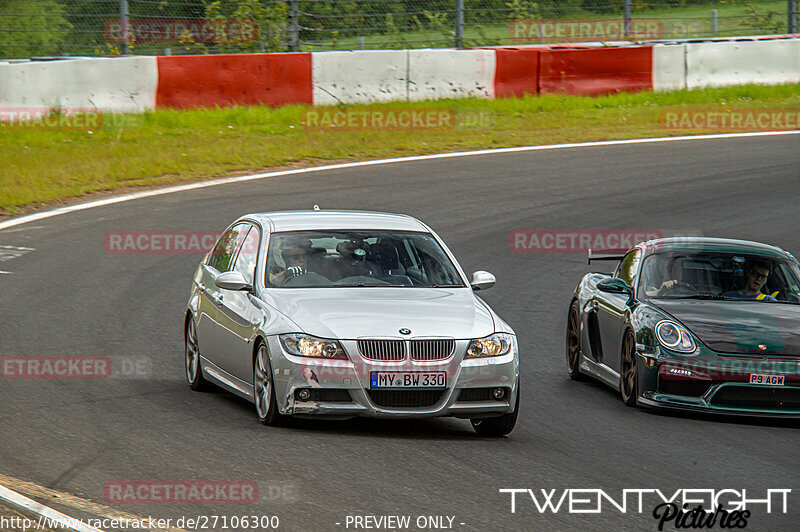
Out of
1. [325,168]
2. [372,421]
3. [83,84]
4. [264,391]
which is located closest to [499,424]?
[372,421]

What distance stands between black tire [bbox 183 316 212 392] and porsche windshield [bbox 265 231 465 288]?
1.17 m

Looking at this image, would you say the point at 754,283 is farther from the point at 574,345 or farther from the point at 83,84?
the point at 83,84

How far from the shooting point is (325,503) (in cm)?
642

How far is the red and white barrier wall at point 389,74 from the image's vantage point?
2188cm

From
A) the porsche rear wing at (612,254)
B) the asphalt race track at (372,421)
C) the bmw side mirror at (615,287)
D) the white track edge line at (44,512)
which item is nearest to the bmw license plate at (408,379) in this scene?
the asphalt race track at (372,421)

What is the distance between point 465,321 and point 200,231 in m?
8.03

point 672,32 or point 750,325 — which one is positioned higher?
point 672,32

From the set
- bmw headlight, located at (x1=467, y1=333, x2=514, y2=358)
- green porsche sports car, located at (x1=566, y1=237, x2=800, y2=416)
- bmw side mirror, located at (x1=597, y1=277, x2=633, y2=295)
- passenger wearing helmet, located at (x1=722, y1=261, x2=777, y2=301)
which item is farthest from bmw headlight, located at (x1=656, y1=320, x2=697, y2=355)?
bmw headlight, located at (x1=467, y1=333, x2=514, y2=358)

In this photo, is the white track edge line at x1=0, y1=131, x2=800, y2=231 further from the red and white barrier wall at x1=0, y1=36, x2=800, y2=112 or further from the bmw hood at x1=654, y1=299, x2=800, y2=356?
the bmw hood at x1=654, y1=299, x2=800, y2=356

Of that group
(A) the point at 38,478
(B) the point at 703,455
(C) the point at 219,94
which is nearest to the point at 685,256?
(B) the point at 703,455

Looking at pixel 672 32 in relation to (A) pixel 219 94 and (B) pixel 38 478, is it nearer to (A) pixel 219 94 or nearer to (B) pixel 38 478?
(A) pixel 219 94

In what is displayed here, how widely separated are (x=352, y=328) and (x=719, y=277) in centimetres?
373

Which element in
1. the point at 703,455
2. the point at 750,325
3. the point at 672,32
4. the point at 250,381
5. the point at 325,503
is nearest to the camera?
the point at 325,503

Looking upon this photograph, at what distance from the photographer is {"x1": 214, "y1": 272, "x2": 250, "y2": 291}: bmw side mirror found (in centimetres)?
877
